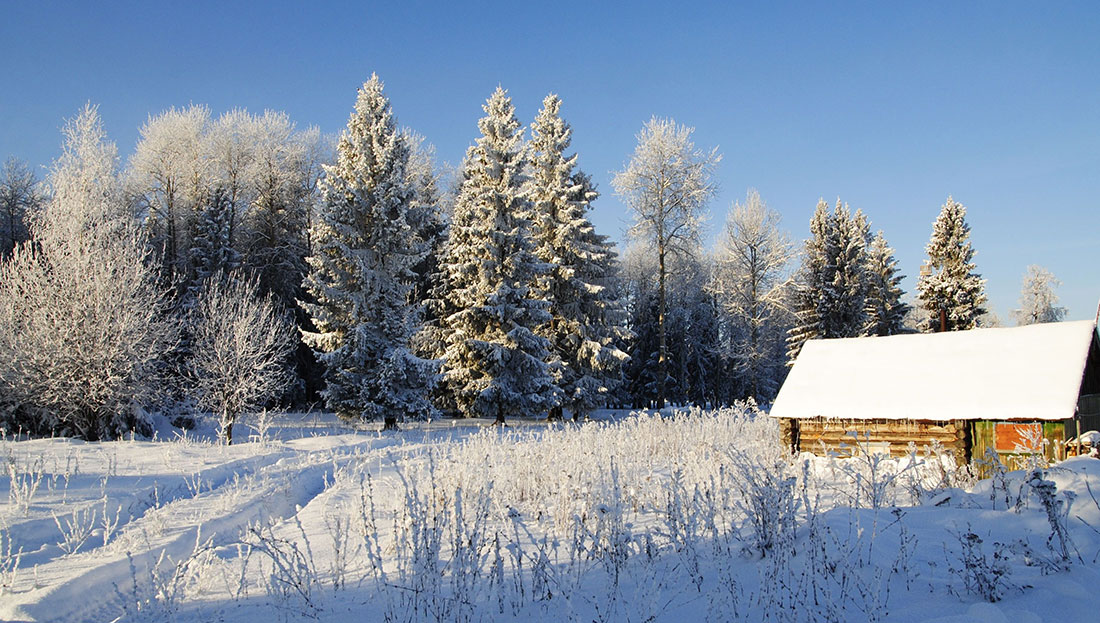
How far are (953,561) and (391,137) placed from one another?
2244 cm

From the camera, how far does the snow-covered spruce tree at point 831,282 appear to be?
108 ft

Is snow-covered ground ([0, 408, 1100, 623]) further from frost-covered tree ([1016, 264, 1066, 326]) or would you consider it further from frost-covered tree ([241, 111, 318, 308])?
frost-covered tree ([1016, 264, 1066, 326])

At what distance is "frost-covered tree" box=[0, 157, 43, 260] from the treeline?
16 centimetres

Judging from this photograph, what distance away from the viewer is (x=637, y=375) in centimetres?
4091

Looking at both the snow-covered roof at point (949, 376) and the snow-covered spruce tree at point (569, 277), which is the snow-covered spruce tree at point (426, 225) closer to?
the snow-covered spruce tree at point (569, 277)

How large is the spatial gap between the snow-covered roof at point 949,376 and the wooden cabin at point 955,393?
19 mm

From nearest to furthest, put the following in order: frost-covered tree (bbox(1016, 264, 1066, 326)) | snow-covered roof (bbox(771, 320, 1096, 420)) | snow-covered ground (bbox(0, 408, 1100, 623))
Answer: snow-covered ground (bbox(0, 408, 1100, 623)), snow-covered roof (bbox(771, 320, 1096, 420)), frost-covered tree (bbox(1016, 264, 1066, 326))

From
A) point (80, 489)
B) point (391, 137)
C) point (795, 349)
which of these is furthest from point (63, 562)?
point (795, 349)

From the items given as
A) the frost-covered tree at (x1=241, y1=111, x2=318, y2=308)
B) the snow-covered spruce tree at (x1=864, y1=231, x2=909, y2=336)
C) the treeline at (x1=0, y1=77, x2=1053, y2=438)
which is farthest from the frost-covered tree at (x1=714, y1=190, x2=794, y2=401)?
the frost-covered tree at (x1=241, y1=111, x2=318, y2=308)

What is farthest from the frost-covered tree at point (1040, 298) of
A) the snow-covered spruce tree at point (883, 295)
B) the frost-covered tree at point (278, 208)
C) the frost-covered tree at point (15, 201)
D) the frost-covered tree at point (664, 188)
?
the frost-covered tree at point (15, 201)

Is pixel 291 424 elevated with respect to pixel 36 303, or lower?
lower

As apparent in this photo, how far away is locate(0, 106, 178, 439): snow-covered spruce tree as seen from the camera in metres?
16.0

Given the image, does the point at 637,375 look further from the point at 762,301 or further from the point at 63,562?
the point at 63,562

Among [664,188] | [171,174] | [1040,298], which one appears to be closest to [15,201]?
[171,174]
